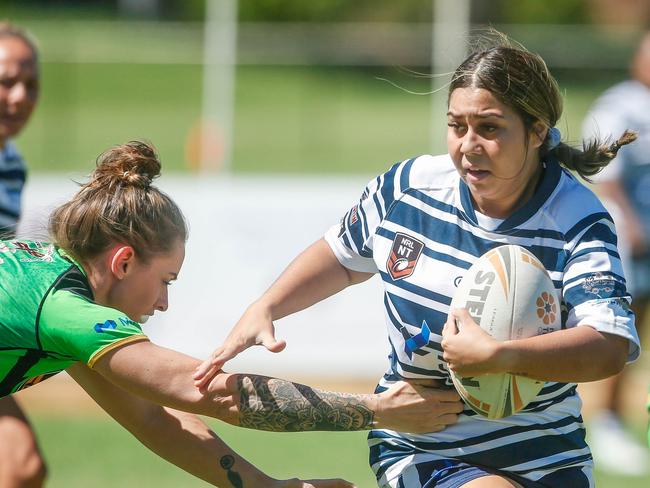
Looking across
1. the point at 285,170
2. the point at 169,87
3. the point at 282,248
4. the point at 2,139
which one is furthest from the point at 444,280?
the point at 169,87

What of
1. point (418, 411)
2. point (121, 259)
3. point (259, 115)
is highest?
point (259, 115)

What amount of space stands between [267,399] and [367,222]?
0.79m

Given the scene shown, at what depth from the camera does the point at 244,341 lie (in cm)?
388

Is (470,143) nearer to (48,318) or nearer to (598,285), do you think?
(598,285)

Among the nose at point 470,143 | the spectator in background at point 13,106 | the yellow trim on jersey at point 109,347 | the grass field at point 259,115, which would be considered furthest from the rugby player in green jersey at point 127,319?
the grass field at point 259,115

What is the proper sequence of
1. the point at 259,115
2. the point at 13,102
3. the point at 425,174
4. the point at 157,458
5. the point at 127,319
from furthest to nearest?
1. the point at 259,115
2. the point at 157,458
3. the point at 13,102
4. the point at 425,174
5. the point at 127,319

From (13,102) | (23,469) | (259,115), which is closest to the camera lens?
(23,469)

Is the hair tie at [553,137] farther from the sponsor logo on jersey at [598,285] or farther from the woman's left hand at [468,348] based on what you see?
the woman's left hand at [468,348]

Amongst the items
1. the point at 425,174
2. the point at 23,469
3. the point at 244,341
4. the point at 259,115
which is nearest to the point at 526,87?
the point at 425,174

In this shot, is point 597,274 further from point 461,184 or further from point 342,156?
point 342,156

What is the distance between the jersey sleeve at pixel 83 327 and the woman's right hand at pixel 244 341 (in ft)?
0.75

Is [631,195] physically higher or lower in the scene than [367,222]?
higher

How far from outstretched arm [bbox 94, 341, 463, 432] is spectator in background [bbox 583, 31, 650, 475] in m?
4.28

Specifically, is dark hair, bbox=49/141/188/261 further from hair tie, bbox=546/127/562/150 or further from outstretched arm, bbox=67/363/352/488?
hair tie, bbox=546/127/562/150
